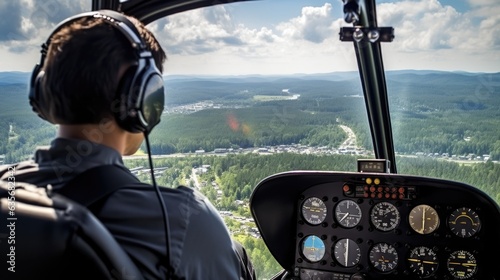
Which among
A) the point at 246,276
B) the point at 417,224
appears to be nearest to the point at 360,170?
the point at 417,224

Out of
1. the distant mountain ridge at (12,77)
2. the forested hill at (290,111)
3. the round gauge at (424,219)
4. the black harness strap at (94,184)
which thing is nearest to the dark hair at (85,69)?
the black harness strap at (94,184)

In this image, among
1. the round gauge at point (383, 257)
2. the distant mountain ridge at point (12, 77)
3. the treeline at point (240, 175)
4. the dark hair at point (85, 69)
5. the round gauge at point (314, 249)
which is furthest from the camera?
the treeline at point (240, 175)

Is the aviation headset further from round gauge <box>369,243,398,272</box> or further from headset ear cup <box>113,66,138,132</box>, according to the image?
round gauge <box>369,243,398,272</box>

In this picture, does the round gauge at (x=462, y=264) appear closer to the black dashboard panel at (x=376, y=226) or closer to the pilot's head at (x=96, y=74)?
the black dashboard panel at (x=376, y=226)

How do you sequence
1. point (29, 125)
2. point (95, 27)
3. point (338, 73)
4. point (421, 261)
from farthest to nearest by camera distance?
point (338, 73) → point (421, 261) → point (29, 125) → point (95, 27)

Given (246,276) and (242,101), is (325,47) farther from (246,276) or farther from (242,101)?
(246,276)

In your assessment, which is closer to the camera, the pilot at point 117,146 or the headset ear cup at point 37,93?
the pilot at point 117,146

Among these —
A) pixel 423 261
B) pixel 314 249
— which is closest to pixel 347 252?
pixel 314 249
